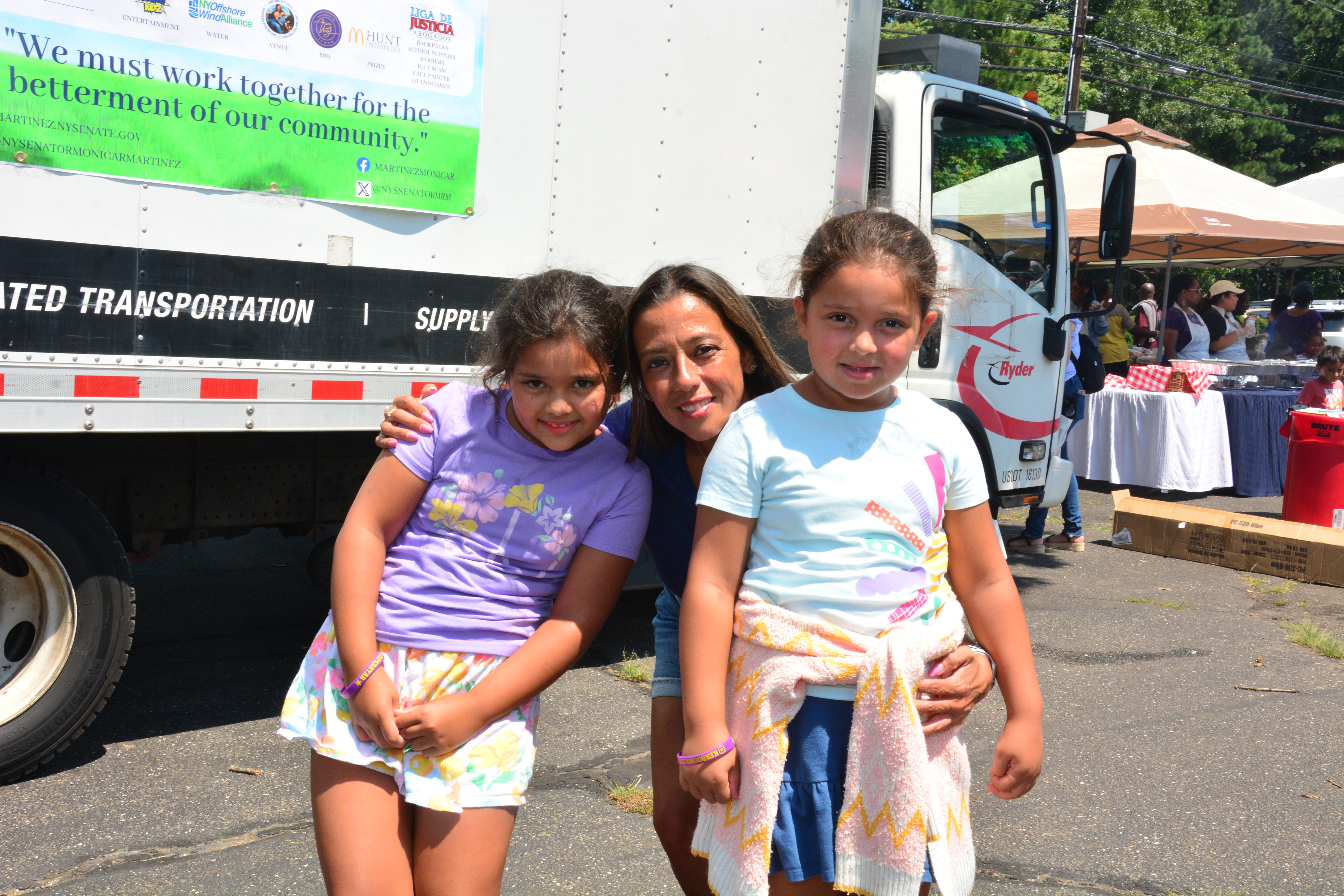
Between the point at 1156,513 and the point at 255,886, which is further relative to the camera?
the point at 1156,513

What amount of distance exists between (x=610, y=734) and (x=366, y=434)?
1465 mm

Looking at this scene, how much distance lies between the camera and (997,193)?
5633 millimetres

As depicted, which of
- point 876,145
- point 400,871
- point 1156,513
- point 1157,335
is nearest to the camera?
point 400,871

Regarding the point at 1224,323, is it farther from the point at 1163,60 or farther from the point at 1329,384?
the point at 1163,60

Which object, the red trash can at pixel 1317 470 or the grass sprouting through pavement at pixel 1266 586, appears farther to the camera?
the red trash can at pixel 1317 470

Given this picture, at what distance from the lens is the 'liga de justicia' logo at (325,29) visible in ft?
10.9

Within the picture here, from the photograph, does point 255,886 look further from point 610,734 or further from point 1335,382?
point 1335,382

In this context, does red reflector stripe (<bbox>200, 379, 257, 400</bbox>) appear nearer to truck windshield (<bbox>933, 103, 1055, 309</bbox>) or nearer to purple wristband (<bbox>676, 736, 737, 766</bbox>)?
purple wristband (<bbox>676, 736, 737, 766</bbox>)

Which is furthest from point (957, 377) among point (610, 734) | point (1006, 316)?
point (610, 734)

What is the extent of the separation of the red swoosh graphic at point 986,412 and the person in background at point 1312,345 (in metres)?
9.80

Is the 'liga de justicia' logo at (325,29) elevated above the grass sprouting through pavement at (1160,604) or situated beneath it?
elevated above

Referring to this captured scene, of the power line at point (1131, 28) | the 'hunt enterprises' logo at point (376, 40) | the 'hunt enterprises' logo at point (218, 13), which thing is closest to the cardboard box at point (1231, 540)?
the 'hunt enterprises' logo at point (376, 40)

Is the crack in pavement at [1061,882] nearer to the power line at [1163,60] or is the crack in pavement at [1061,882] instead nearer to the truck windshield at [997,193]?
the truck windshield at [997,193]

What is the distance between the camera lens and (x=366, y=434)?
409 centimetres
